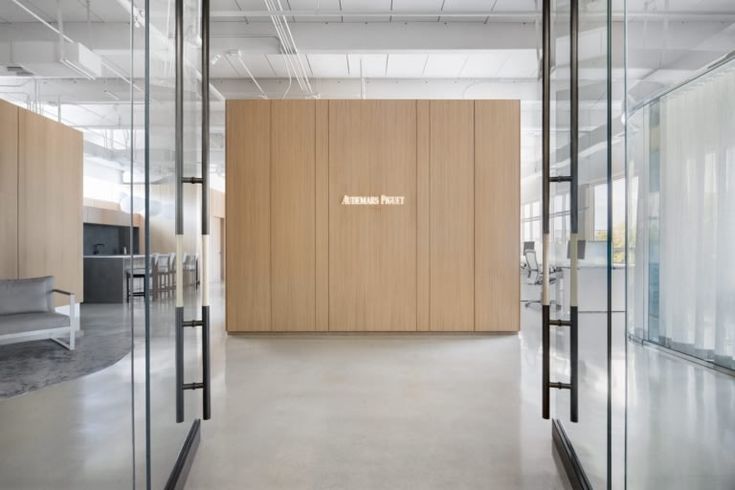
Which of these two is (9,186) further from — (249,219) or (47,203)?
(249,219)

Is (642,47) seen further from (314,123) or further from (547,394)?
(547,394)

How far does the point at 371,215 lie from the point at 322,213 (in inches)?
29.8

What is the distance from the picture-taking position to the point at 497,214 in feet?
21.0

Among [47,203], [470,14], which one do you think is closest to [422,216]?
[470,14]

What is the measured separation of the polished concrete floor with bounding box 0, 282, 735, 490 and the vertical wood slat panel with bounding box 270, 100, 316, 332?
1359 millimetres

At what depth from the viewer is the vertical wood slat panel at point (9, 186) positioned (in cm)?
555

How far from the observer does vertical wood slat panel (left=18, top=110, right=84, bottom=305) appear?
5828 mm

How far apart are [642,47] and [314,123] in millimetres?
5396

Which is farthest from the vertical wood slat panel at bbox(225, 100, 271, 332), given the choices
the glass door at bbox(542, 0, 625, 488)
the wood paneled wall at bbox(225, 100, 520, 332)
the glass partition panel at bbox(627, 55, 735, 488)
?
the glass partition panel at bbox(627, 55, 735, 488)

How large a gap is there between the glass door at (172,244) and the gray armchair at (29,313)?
3.60 metres

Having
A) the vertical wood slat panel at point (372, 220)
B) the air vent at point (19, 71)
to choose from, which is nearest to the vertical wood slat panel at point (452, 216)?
the vertical wood slat panel at point (372, 220)

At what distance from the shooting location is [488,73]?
9398 mm

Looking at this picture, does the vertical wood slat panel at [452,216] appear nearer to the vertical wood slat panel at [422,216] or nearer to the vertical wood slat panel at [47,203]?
the vertical wood slat panel at [422,216]

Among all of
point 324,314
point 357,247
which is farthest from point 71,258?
point 357,247
